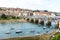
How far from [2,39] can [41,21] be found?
50.9 feet

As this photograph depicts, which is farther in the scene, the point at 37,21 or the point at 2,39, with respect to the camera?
the point at 37,21

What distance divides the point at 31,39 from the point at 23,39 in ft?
1.29

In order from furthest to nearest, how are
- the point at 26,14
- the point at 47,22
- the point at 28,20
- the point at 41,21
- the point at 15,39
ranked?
the point at 26,14
the point at 28,20
the point at 41,21
the point at 47,22
the point at 15,39

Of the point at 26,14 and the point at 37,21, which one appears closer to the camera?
the point at 37,21

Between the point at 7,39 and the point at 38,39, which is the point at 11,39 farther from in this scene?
the point at 38,39

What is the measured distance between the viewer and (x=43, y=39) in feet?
36.1

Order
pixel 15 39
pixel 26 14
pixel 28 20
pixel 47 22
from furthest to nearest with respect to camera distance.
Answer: pixel 26 14 → pixel 28 20 → pixel 47 22 → pixel 15 39

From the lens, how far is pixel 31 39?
10.9 metres

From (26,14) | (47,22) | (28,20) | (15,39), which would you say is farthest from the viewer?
(26,14)

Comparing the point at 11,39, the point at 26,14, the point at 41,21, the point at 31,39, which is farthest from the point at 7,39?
the point at 26,14

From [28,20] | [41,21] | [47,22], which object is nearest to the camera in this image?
[47,22]

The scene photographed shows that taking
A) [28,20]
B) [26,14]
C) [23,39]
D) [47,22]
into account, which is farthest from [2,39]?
[26,14]

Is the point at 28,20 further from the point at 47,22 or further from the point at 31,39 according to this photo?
the point at 31,39

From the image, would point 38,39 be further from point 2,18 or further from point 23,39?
point 2,18
